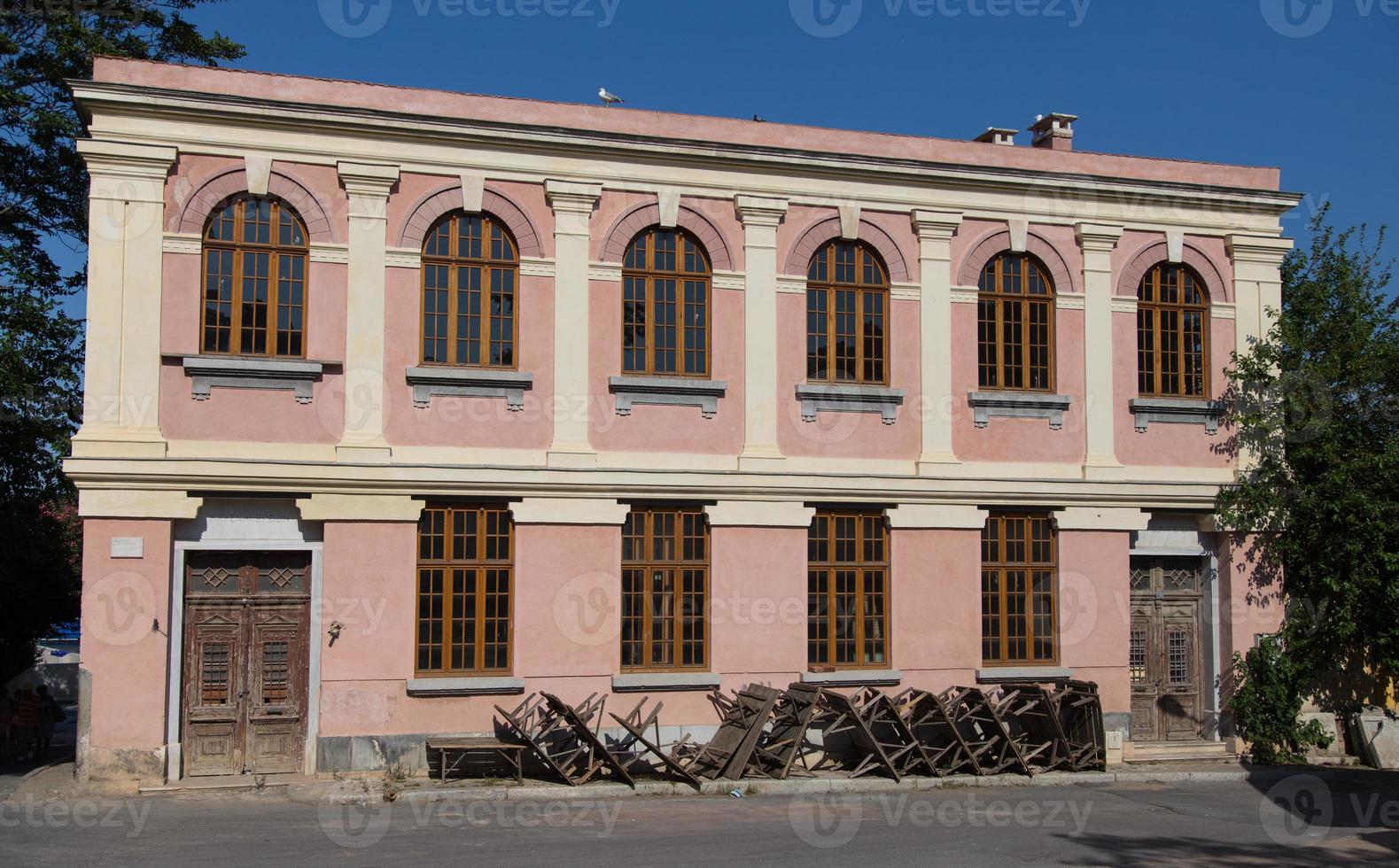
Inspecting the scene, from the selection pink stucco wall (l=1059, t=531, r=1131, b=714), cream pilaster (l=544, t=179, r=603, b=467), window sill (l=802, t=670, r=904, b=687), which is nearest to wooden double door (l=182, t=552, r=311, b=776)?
cream pilaster (l=544, t=179, r=603, b=467)

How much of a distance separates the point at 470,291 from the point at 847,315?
5422mm

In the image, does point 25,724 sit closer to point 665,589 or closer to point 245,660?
point 245,660

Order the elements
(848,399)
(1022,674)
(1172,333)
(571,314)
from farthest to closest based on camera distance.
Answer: (1172,333), (1022,674), (848,399), (571,314)

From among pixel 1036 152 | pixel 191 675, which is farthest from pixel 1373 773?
pixel 191 675

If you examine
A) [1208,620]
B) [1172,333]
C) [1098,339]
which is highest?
[1172,333]

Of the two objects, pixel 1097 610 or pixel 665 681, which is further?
pixel 1097 610

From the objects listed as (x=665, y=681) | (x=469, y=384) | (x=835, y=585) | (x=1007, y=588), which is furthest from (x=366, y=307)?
(x=1007, y=588)

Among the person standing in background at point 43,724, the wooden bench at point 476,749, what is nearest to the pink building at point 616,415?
the wooden bench at point 476,749

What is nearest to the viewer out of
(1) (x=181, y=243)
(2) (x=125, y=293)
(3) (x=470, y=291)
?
(2) (x=125, y=293)

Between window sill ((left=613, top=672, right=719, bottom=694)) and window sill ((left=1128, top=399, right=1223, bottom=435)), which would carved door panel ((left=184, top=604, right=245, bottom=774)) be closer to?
window sill ((left=613, top=672, right=719, bottom=694))

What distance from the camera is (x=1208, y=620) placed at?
20016mm

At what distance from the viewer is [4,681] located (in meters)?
24.1

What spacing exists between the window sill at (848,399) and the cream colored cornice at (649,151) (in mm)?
2702

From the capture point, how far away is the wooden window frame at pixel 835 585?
18.3m
